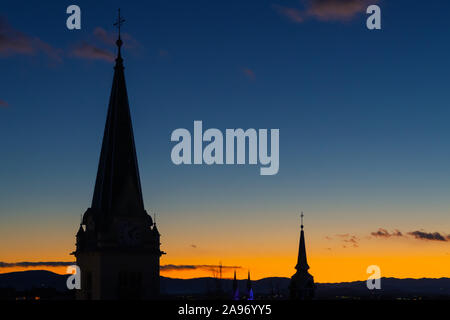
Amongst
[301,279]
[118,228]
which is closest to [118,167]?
[118,228]

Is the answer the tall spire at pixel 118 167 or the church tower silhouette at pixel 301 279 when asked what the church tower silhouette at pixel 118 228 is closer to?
the tall spire at pixel 118 167

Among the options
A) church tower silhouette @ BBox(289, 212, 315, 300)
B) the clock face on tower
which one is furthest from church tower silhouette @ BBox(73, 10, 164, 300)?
church tower silhouette @ BBox(289, 212, 315, 300)

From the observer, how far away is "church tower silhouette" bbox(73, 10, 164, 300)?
119875 mm

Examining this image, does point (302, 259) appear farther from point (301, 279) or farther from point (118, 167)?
point (118, 167)

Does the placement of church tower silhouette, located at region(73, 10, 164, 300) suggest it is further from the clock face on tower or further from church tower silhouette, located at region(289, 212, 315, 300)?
church tower silhouette, located at region(289, 212, 315, 300)

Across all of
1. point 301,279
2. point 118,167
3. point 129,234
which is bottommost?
point 301,279

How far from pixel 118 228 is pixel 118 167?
7.89 meters

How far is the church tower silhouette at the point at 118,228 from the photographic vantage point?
11988 cm

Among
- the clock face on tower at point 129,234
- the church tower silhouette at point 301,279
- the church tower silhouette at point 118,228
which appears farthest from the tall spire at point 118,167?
the church tower silhouette at point 301,279

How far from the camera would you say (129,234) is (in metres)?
122

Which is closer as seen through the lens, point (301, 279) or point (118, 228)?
point (118, 228)
